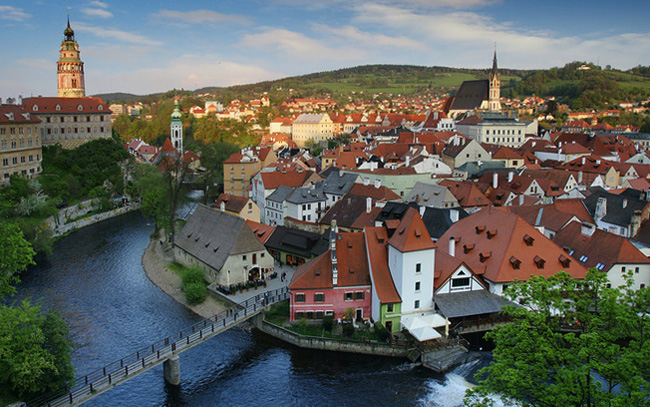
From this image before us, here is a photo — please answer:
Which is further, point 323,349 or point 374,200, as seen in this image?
point 374,200

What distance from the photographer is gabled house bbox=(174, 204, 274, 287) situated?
3684 centimetres

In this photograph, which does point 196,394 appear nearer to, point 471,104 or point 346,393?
point 346,393

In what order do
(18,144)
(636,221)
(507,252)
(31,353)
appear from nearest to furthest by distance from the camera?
(31,353)
(507,252)
(636,221)
(18,144)

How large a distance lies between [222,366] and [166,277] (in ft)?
50.6

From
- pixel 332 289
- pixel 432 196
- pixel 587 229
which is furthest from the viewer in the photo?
pixel 432 196

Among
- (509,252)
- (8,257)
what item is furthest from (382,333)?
(8,257)

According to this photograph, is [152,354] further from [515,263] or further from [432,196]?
[432,196]

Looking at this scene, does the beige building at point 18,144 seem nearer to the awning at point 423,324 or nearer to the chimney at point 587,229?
the awning at point 423,324

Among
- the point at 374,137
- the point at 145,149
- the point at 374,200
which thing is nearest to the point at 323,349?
the point at 374,200

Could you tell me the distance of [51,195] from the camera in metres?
62.2

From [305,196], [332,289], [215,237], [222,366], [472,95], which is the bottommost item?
[222,366]

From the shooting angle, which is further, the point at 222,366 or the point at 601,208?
the point at 601,208

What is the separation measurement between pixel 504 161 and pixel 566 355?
62.2 m

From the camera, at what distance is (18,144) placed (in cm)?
6353
